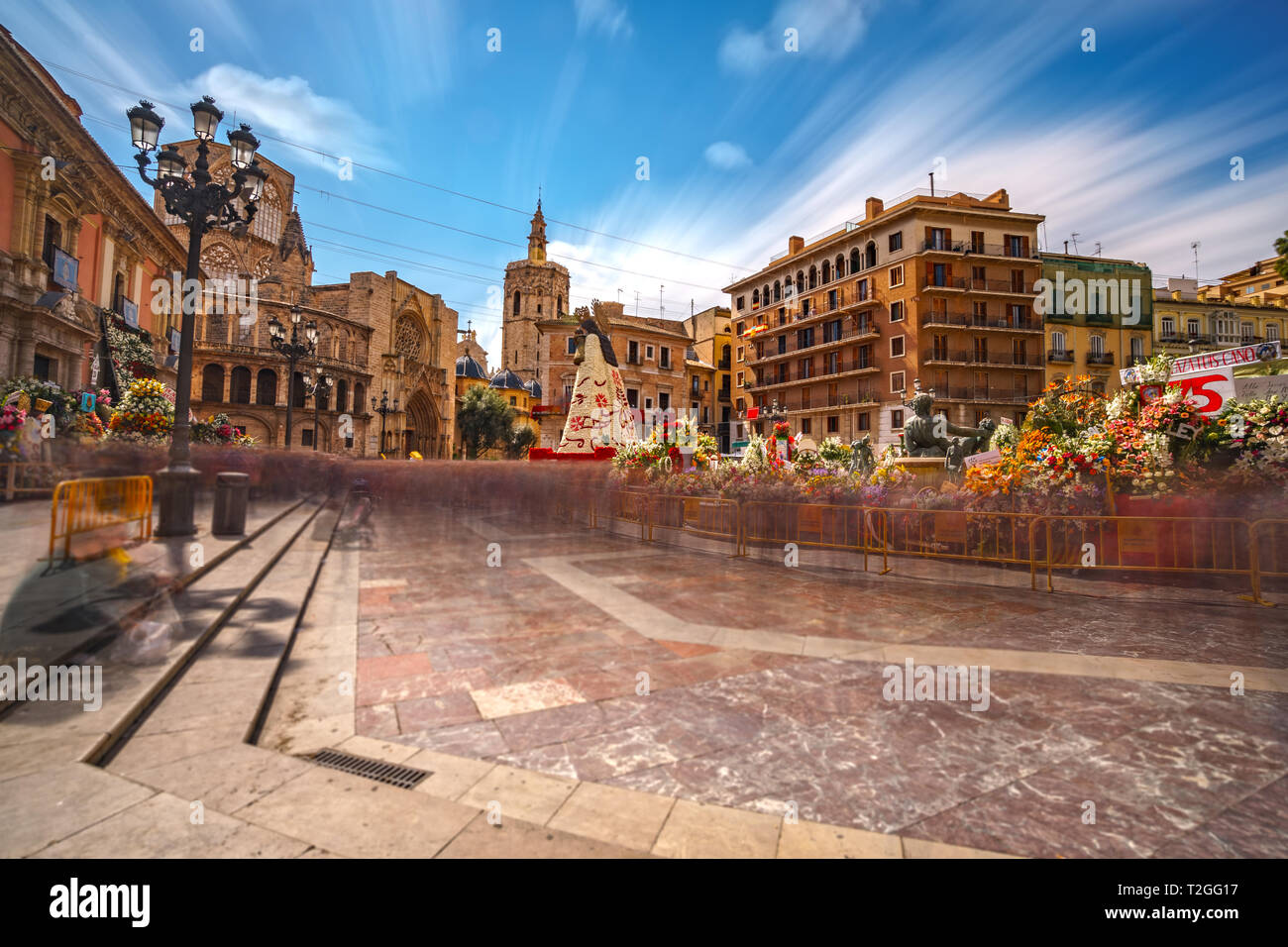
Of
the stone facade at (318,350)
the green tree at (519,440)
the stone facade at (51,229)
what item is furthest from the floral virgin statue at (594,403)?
the green tree at (519,440)

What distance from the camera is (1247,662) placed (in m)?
4.01

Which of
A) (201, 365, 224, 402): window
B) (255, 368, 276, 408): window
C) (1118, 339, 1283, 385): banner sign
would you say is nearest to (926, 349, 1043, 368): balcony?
(1118, 339, 1283, 385): banner sign

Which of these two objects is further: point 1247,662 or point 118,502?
point 118,502

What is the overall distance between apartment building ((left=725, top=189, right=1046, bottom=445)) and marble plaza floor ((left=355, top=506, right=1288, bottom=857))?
28580mm

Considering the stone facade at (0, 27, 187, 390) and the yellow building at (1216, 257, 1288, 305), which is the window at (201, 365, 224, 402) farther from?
the yellow building at (1216, 257, 1288, 305)

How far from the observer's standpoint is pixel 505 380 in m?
62.4

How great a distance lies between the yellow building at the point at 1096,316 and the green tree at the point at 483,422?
1748 inches

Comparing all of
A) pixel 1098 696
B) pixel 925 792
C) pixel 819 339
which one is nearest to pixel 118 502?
pixel 925 792

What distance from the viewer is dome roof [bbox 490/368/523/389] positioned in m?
62.0

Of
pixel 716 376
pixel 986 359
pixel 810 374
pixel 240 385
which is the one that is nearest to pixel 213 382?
pixel 240 385

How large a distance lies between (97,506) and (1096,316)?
46574mm

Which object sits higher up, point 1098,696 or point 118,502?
point 118,502
